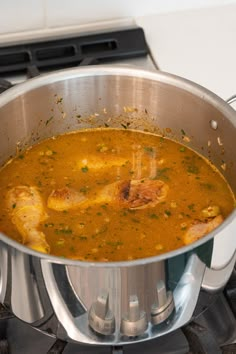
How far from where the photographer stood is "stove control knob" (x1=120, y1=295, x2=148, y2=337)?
977 mm

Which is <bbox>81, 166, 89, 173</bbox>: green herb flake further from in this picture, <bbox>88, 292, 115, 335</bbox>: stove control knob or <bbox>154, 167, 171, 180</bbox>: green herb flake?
<bbox>88, 292, 115, 335</bbox>: stove control knob

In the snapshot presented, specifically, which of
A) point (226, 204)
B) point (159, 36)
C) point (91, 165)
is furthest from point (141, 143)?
point (159, 36)

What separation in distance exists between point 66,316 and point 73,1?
0.83 metres

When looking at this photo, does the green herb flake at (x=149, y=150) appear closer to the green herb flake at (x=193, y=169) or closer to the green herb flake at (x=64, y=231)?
the green herb flake at (x=193, y=169)

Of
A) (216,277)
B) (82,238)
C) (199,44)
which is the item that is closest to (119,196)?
(82,238)

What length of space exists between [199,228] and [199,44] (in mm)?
572

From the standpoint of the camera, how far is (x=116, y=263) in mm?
899

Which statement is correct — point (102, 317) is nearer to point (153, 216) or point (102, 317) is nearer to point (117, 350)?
point (117, 350)

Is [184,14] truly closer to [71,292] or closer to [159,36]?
[159,36]

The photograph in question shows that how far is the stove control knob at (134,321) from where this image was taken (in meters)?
0.98

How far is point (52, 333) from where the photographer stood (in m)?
1.05

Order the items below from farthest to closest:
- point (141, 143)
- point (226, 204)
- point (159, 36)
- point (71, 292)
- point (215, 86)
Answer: point (159, 36)
point (215, 86)
point (141, 143)
point (226, 204)
point (71, 292)

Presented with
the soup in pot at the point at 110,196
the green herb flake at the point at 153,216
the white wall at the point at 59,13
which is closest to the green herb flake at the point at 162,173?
the soup in pot at the point at 110,196

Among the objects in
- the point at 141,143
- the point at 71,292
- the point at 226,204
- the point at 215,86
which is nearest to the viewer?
the point at 71,292
